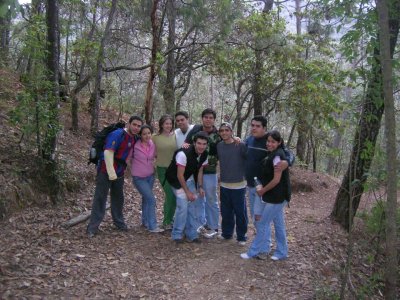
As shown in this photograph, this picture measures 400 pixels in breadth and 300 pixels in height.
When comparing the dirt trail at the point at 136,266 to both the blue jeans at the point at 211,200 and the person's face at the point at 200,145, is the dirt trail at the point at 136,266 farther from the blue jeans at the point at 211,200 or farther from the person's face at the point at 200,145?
the person's face at the point at 200,145

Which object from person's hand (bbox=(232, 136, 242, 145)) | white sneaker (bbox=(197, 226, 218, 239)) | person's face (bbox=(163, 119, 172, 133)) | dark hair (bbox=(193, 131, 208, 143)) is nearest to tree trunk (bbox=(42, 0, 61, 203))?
person's face (bbox=(163, 119, 172, 133))

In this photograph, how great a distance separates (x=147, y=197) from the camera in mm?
6035

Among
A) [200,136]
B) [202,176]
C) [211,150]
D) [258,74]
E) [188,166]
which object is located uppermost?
[258,74]

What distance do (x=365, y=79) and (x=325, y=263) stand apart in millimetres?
3106

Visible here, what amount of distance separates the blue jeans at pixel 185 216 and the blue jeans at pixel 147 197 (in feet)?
1.54

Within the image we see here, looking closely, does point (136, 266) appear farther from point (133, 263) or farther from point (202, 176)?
point (202, 176)

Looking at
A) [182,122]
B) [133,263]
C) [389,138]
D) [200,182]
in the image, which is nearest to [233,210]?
[200,182]

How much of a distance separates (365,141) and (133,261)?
3715 millimetres

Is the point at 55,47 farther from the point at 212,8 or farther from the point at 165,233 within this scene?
the point at 212,8

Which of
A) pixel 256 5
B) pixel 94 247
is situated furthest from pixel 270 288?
pixel 256 5

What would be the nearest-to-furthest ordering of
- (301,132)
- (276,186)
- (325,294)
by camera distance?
(325,294), (276,186), (301,132)

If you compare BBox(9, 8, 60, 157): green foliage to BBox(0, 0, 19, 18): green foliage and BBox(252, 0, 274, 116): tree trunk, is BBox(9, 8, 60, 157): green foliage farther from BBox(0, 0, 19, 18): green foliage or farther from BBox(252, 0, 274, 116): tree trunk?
BBox(252, 0, 274, 116): tree trunk

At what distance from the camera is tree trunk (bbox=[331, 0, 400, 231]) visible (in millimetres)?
4496

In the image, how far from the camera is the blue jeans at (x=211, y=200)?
581cm
